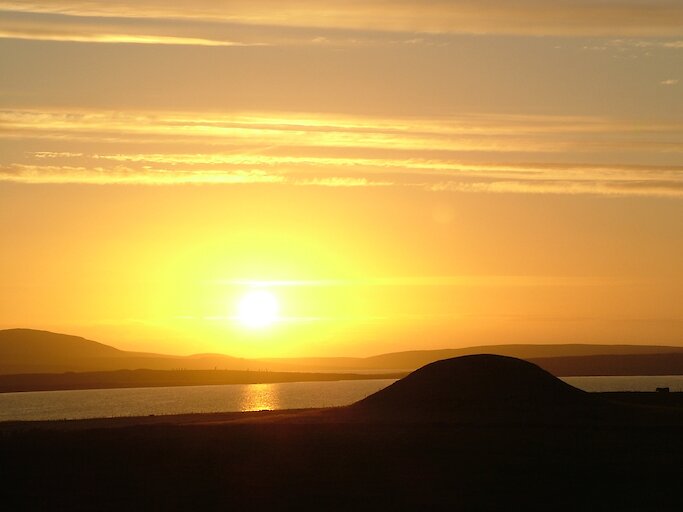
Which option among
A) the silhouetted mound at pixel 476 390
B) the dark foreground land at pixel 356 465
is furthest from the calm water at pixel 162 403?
the dark foreground land at pixel 356 465

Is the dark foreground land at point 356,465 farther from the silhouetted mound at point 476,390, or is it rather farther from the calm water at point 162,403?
the calm water at point 162,403

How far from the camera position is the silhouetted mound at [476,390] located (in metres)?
52.2

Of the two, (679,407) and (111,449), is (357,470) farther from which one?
(679,407)

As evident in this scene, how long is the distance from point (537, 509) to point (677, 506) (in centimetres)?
383

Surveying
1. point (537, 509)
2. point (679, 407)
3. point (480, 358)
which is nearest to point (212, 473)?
point (537, 509)

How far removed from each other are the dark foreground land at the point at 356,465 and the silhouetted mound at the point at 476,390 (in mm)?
3512

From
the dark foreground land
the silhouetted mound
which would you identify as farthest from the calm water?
the dark foreground land

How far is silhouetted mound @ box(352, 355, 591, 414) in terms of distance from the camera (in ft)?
171

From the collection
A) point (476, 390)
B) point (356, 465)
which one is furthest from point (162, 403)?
point (356, 465)

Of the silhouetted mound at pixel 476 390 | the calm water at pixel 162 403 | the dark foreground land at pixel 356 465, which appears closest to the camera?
the dark foreground land at pixel 356 465

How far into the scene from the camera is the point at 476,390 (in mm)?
54062

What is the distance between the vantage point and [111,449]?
1427 inches

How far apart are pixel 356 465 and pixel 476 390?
21.7m

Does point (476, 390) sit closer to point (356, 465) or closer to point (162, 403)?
point (356, 465)
